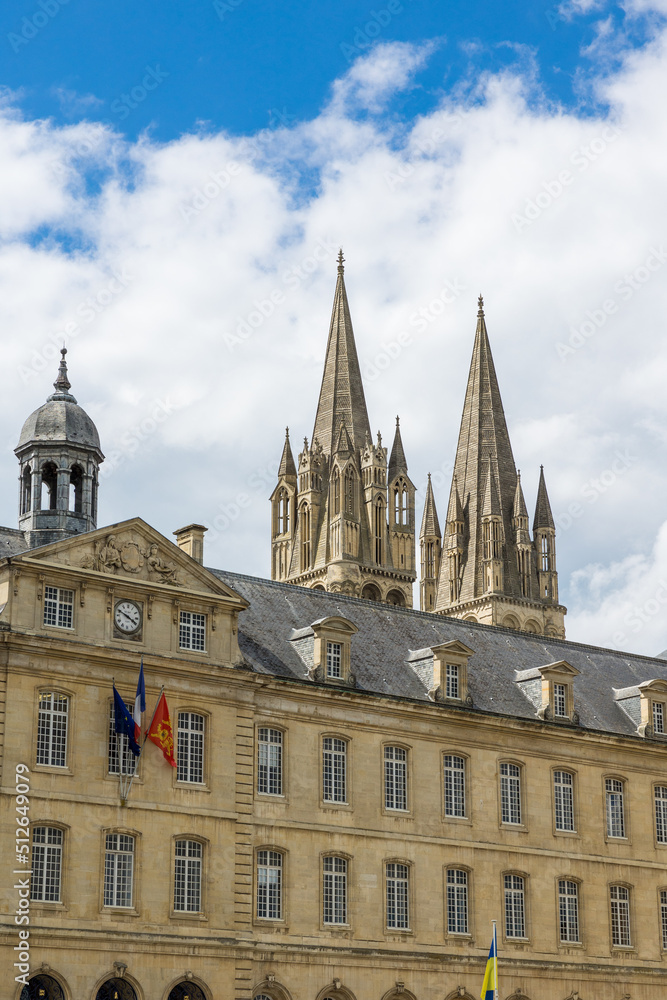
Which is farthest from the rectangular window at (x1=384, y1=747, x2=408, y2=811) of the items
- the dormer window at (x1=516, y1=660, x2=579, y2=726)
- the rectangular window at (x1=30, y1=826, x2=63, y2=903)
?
the rectangular window at (x1=30, y1=826, x2=63, y2=903)

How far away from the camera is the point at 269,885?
47406mm

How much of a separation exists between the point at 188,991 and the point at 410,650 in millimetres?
15483

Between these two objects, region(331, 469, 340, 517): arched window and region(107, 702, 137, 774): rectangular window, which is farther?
region(331, 469, 340, 517): arched window

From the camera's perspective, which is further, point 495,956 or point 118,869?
point 495,956

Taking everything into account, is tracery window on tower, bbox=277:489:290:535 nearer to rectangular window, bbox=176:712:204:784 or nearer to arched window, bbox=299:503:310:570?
arched window, bbox=299:503:310:570

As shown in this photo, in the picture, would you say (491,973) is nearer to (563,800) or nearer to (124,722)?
(563,800)

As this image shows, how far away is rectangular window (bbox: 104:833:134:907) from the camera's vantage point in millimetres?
43875

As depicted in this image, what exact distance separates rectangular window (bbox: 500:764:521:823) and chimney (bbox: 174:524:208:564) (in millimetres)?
12711

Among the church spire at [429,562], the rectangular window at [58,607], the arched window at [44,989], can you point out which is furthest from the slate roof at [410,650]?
the church spire at [429,562]

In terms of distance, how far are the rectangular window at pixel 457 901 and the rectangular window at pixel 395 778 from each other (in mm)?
2890

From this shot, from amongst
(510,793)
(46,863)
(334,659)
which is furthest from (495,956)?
(46,863)

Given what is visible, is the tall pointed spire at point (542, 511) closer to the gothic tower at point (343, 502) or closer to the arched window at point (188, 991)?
the gothic tower at point (343, 502)

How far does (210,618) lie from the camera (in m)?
47.8

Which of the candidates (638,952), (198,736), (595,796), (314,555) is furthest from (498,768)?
(314,555)
